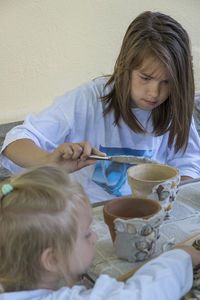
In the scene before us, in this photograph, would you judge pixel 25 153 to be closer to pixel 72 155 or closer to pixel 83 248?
pixel 72 155

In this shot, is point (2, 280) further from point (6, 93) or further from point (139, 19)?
point (6, 93)

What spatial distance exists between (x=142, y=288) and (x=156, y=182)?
273 mm

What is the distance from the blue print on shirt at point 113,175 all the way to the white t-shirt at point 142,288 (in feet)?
1.91

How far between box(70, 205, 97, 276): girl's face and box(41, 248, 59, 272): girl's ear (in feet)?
0.10

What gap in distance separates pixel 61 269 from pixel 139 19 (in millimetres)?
784

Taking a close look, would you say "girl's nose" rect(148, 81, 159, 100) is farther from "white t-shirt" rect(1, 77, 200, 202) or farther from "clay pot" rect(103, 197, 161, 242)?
"clay pot" rect(103, 197, 161, 242)

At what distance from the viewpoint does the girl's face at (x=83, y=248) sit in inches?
26.3

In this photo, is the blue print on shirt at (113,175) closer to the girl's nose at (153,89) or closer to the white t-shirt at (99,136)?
the white t-shirt at (99,136)

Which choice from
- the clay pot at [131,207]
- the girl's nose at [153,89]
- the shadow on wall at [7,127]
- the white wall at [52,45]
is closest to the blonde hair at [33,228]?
the clay pot at [131,207]

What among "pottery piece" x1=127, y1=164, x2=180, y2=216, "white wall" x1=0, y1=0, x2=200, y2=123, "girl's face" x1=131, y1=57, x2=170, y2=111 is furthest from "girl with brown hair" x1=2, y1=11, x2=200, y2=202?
"white wall" x1=0, y1=0, x2=200, y2=123

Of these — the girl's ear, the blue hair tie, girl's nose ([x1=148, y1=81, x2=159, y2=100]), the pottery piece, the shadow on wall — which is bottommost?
the shadow on wall

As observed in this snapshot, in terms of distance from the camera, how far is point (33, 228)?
0.62 meters

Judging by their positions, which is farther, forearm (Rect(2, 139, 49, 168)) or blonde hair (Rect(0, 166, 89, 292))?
forearm (Rect(2, 139, 49, 168))

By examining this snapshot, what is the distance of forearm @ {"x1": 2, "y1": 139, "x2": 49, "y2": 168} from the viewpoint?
1061 millimetres
